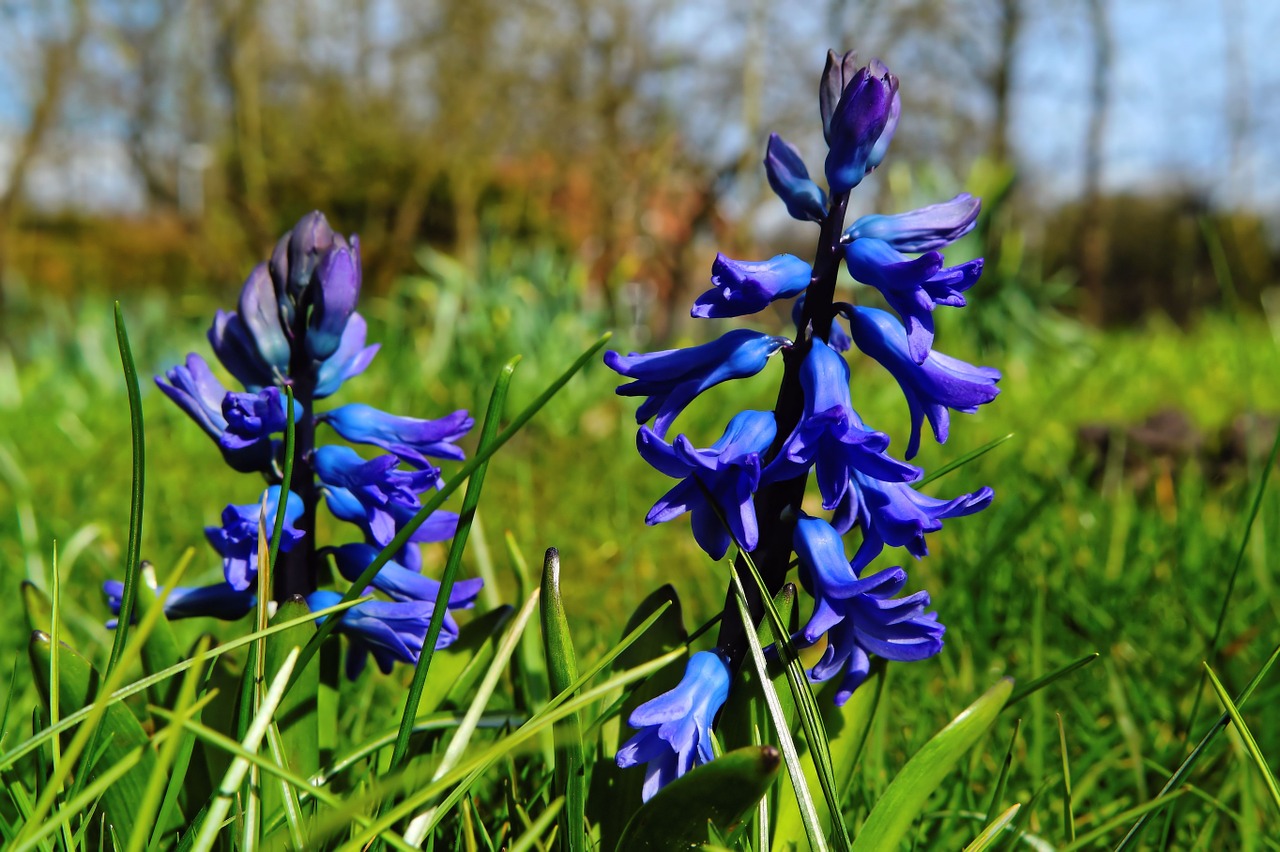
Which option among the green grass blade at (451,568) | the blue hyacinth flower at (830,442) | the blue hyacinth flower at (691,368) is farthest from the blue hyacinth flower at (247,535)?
the blue hyacinth flower at (830,442)

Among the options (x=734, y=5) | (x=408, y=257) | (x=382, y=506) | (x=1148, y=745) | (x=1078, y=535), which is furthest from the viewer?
(x=734, y=5)

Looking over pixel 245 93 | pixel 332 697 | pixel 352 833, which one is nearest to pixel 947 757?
pixel 352 833

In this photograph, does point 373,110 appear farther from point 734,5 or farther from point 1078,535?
point 1078,535

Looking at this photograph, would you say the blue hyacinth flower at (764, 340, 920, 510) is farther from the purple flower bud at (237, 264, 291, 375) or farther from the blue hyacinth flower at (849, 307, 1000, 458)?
the purple flower bud at (237, 264, 291, 375)

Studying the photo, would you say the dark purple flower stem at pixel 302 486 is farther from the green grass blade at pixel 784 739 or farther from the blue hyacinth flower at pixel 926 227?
the blue hyacinth flower at pixel 926 227

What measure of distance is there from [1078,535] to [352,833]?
5.44 feet

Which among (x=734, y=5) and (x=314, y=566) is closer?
(x=314, y=566)

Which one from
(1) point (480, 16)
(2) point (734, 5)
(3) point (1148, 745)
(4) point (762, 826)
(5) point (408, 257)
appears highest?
(2) point (734, 5)

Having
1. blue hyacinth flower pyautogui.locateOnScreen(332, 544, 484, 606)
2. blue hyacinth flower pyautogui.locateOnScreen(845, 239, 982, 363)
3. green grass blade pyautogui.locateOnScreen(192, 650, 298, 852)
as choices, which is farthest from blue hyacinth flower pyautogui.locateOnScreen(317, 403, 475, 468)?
blue hyacinth flower pyautogui.locateOnScreen(845, 239, 982, 363)

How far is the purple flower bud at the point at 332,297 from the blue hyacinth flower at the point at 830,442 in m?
0.45

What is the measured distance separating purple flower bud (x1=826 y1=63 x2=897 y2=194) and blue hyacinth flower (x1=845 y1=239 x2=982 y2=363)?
0.06 metres

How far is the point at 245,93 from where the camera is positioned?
26.2ft

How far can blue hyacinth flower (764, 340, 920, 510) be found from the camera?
2.68 ft

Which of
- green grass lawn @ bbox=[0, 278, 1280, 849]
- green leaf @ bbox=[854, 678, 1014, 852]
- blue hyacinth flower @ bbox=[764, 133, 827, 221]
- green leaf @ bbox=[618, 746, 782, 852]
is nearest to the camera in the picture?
green leaf @ bbox=[618, 746, 782, 852]
